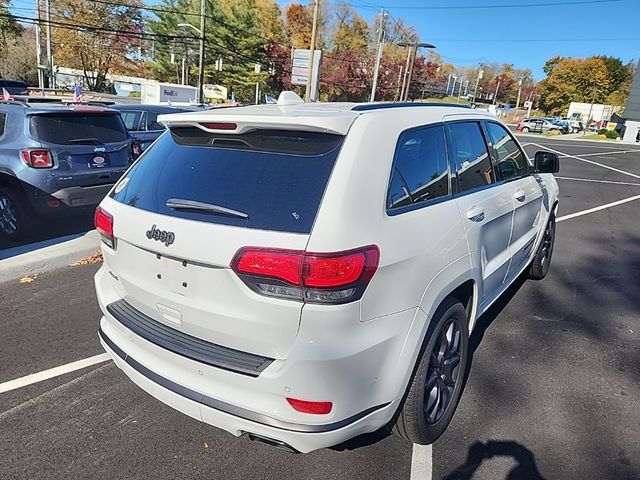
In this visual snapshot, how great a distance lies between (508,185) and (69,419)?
3.39 m

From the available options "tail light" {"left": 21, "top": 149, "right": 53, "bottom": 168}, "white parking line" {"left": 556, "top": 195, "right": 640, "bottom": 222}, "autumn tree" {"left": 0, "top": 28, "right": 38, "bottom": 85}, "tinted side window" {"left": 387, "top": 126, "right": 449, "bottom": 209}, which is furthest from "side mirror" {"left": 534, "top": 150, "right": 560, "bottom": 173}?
"autumn tree" {"left": 0, "top": 28, "right": 38, "bottom": 85}

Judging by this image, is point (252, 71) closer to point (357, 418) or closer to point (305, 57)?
point (305, 57)

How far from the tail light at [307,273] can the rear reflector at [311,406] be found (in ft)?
1.43

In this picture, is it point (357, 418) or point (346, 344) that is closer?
point (346, 344)

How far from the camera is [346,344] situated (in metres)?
1.87

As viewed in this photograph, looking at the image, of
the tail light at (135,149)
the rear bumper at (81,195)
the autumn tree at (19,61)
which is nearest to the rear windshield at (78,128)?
the tail light at (135,149)

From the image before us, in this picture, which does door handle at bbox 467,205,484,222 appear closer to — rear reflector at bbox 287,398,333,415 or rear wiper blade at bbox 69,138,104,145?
rear reflector at bbox 287,398,333,415

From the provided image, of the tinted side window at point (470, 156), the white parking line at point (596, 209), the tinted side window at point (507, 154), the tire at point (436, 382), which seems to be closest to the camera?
the tire at point (436, 382)

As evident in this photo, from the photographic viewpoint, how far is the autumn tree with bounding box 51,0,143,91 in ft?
149

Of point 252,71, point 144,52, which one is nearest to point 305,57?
point 252,71

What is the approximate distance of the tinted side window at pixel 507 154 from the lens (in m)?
3.59

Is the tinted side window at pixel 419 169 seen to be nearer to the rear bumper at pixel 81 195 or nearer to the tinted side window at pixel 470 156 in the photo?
the tinted side window at pixel 470 156

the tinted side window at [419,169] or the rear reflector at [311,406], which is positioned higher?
the tinted side window at [419,169]

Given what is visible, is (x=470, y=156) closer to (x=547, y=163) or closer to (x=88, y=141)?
(x=547, y=163)
